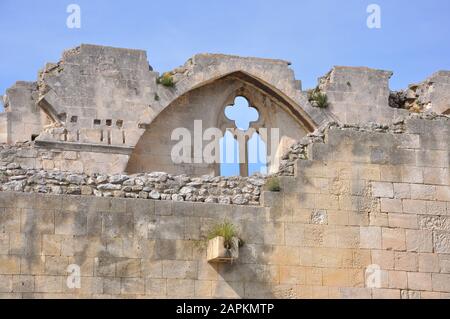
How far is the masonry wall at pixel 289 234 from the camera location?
17438 mm

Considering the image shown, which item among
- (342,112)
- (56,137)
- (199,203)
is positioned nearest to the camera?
(199,203)

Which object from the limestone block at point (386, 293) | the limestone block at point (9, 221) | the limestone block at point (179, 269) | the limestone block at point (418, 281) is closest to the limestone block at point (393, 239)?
the limestone block at point (418, 281)

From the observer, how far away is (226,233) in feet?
58.7

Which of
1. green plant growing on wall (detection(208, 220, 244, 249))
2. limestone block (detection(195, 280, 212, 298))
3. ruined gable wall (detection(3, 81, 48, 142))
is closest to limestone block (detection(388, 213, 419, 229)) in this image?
green plant growing on wall (detection(208, 220, 244, 249))

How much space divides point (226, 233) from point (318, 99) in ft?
40.5

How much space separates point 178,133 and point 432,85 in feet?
20.5

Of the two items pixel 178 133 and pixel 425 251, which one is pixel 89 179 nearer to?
pixel 425 251

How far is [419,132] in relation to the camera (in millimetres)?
19344

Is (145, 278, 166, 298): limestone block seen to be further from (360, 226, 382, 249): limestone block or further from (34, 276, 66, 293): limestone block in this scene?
(360, 226, 382, 249): limestone block

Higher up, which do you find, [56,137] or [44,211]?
[56,137]

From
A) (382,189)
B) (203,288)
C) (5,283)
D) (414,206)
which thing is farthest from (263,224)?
(5,283)
